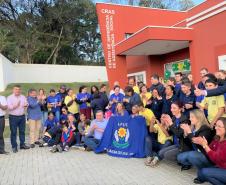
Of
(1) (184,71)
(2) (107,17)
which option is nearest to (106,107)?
(1) (184,71)

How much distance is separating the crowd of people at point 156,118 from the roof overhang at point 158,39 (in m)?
5.19

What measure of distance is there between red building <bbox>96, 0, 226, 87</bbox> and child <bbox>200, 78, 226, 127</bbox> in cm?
781

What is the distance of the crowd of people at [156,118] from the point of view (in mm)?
5859

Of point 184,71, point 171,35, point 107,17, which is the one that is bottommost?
point 184,71

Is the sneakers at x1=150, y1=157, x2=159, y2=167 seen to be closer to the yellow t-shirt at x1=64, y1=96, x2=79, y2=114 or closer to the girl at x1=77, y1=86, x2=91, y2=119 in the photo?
the girl at x1=77, y1=86, x2=91, y2=119

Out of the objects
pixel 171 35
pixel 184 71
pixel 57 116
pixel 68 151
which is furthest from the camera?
pixel 184 71

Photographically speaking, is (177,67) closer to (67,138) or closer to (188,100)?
(67,138)

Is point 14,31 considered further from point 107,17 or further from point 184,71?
point 184,71

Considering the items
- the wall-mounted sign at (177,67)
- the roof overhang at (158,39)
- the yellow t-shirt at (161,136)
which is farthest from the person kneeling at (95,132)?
the wall-mounted sign at (177,67)

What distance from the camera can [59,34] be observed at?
42.8 meters

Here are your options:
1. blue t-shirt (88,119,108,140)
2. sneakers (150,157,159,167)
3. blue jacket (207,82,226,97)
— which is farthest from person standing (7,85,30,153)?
blue jacket (207,82,226,97)

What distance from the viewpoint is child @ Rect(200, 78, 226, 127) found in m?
6.36

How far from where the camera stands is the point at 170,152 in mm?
7020

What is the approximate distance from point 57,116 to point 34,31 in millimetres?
29176
